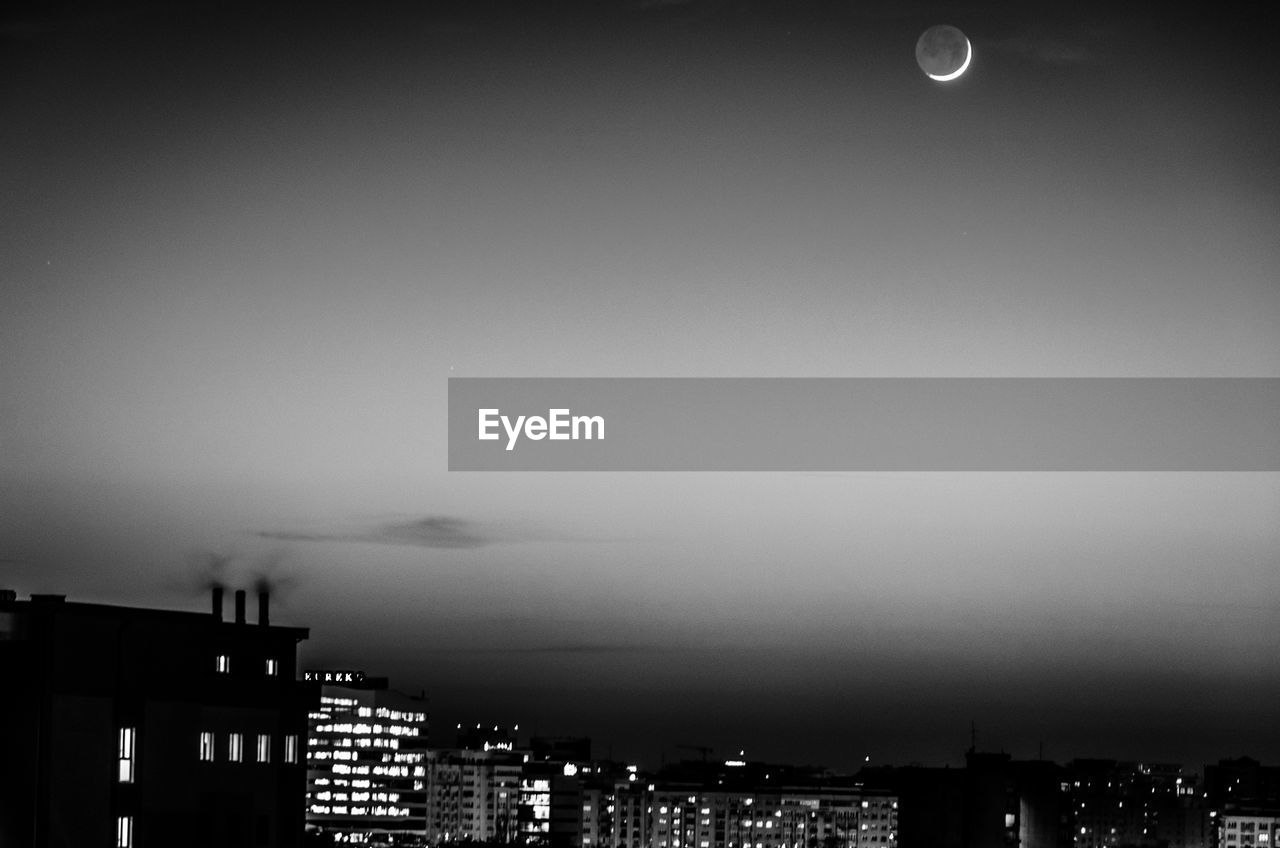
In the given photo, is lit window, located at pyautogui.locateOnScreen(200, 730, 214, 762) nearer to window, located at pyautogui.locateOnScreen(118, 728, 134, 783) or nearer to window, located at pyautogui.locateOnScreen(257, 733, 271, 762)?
window, located at pyautogui.locateOnScreen(257, 733, 271, 762)

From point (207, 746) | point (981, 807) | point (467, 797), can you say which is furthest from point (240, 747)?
point (467, 797)

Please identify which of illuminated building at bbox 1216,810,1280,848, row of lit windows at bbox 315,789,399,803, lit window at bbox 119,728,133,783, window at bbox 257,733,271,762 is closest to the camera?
lit window at bbox 119,728,133,783

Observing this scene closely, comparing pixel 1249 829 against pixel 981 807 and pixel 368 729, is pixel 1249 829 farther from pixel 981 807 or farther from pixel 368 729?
pixel 368 729

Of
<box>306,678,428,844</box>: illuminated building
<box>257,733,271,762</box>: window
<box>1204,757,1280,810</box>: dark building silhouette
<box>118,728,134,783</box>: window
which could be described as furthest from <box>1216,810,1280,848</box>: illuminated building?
<box>118,728,134,783</box>: window

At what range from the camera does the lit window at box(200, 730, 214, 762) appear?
23312 mm

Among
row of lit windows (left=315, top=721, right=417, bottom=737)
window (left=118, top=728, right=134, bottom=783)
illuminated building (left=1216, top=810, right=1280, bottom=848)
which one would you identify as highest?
window (left=118, top=728, right=134, bottom=783)

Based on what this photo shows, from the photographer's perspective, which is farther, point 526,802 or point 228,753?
point 526,802

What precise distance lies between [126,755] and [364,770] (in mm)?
74936

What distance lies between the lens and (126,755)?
2191 centimetres

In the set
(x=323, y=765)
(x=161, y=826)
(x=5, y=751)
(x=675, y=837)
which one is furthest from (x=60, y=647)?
(x=675, y=837)

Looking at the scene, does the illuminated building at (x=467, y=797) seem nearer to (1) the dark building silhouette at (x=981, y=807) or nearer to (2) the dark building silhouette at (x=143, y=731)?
(1) the dark building silhouette at (x=981, y=807)

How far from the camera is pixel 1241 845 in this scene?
327 feet

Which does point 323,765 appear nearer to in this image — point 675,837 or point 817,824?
point 675,837

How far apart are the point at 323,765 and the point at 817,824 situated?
3213cm
